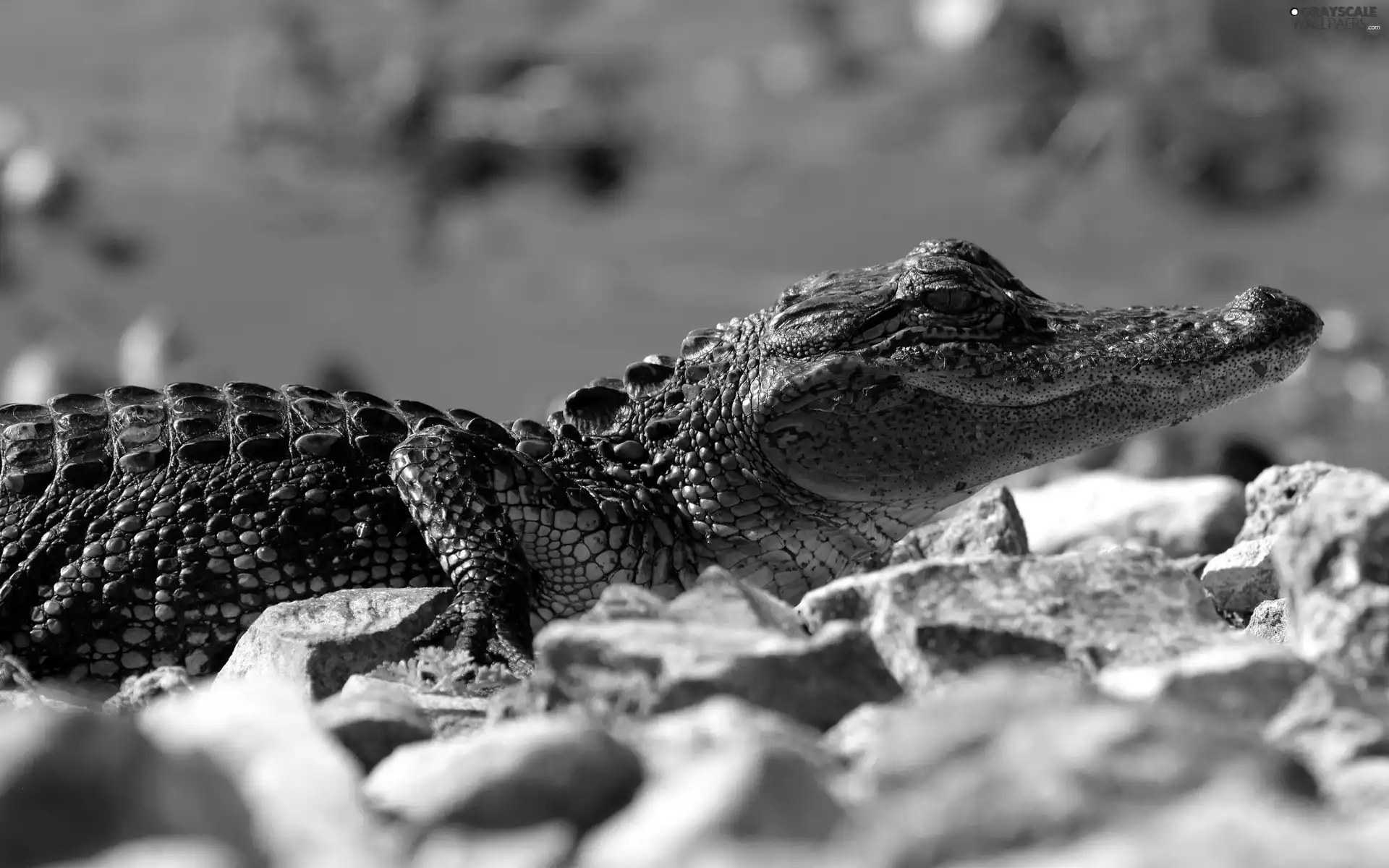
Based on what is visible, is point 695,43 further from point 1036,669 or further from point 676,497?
point 1036,669

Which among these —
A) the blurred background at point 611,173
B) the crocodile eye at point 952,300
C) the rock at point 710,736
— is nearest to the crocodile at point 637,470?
the crocodile eye at point 952,300

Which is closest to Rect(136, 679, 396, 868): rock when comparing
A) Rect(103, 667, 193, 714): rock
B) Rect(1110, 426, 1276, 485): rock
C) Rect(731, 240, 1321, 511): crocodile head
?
Rect(103, 667, 193, 714): rock

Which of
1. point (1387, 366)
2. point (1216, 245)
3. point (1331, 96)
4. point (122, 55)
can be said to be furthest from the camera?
point (122, 55)

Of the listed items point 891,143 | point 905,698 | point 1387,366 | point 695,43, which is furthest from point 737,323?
point 695,43

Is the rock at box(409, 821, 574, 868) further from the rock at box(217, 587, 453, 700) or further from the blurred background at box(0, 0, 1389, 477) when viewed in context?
the blurred background at box(0, 0, 1389, 477)

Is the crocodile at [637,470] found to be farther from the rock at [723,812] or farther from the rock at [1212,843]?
the rock at [1212,843]

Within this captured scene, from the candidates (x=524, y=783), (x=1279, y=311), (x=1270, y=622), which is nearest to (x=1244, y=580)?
(x=1270, y=622)
